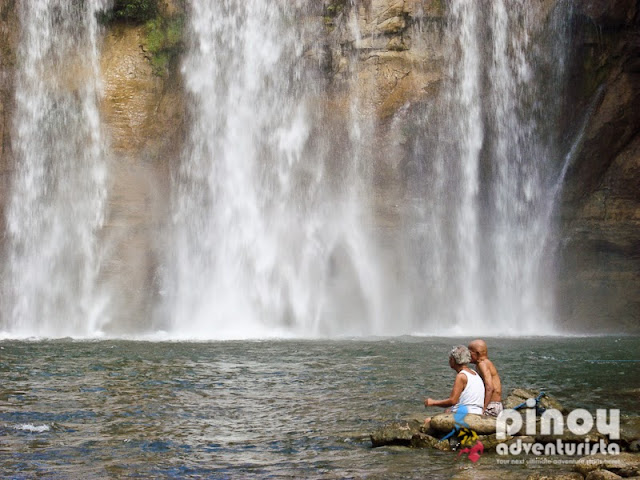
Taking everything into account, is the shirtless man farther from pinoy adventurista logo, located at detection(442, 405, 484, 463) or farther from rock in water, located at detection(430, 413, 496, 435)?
pinoy adventurista logo, located at detection(442, 405, 484, 463)

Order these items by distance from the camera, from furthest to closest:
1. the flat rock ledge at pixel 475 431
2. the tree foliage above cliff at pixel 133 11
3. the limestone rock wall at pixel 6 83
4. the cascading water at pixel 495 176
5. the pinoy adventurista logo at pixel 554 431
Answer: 1. the tree foliage above cliff at pixel 133 11
2. the cascading water at pixel 495 176
3. the limestone rock wall at pixel 6 83
4. the flat rock ledge at pixel 475 431
5. the pinoy adventurista logo at pixel 554 431

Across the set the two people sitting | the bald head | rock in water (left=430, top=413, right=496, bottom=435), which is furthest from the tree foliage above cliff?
rock in water (left=430, top=413, right=496, bottom=435)

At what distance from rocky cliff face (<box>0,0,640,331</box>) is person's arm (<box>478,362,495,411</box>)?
57.3 ft

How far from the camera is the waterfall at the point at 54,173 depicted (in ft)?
84.2

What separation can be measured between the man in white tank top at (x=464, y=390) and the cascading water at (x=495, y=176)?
688 inches

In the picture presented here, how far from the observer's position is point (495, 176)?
26594mm

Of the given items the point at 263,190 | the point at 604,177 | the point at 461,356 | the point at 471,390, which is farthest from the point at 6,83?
the point at 471,390

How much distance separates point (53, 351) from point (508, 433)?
12277mm

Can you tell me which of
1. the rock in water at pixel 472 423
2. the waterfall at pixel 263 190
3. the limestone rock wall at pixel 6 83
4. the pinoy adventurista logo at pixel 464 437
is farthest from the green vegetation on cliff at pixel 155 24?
the pinoy adventurista logo at pixel 464 437

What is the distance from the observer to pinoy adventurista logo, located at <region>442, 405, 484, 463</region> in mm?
8305

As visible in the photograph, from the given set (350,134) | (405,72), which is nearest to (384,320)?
(350,134)

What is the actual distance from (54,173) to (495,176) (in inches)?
565

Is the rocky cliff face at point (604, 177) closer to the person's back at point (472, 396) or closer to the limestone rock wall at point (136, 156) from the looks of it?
the limestone rock wall at point (136, 156)

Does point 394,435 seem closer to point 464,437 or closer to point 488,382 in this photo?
point 464,437
